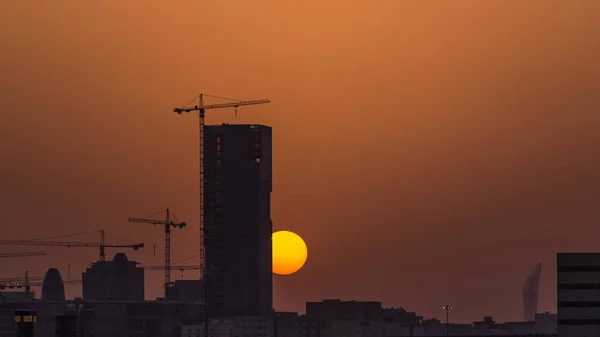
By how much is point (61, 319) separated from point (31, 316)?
19.7 meters

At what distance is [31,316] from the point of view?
166 meters

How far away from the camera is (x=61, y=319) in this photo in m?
185

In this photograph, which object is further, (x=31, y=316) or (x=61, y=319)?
(x=61, y=319)
